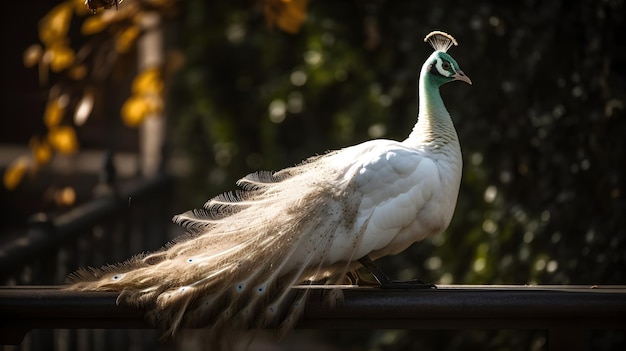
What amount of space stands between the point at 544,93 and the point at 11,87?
6.03 meters

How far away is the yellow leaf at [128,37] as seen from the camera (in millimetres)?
4199

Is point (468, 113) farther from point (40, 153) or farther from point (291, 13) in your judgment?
point (40, 153)

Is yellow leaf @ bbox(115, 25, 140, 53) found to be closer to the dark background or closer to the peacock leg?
the dark background

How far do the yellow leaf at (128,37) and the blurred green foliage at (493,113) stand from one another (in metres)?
1.02

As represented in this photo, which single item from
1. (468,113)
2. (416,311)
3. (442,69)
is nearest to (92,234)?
(468,113)

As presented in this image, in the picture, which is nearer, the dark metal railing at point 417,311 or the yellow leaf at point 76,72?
the dark metal railing at point 417,311

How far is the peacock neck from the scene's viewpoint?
7.82ft

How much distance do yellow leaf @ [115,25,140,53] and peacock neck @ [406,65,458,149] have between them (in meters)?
2.16

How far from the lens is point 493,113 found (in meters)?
3.69

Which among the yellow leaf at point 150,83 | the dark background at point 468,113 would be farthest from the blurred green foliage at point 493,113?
the yellow leaf at point 150,83

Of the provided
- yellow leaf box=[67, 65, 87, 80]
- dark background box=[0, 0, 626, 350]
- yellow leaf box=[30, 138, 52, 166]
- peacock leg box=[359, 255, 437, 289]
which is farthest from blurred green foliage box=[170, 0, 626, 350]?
yellow leaf box=[30, 138, 52, 166]

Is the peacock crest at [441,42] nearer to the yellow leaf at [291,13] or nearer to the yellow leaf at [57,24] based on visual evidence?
the yellow leaf at [291,13]

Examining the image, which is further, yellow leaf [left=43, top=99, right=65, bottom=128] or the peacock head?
yellow leaf [left=43, top=99, right=65, bottom=128]

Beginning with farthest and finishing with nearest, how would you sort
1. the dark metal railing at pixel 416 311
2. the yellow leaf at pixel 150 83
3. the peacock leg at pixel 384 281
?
the yellow leaf at pixel 150 83
the peacock leg at pixel 384 281
the dark metal railing at pixel 416 311
